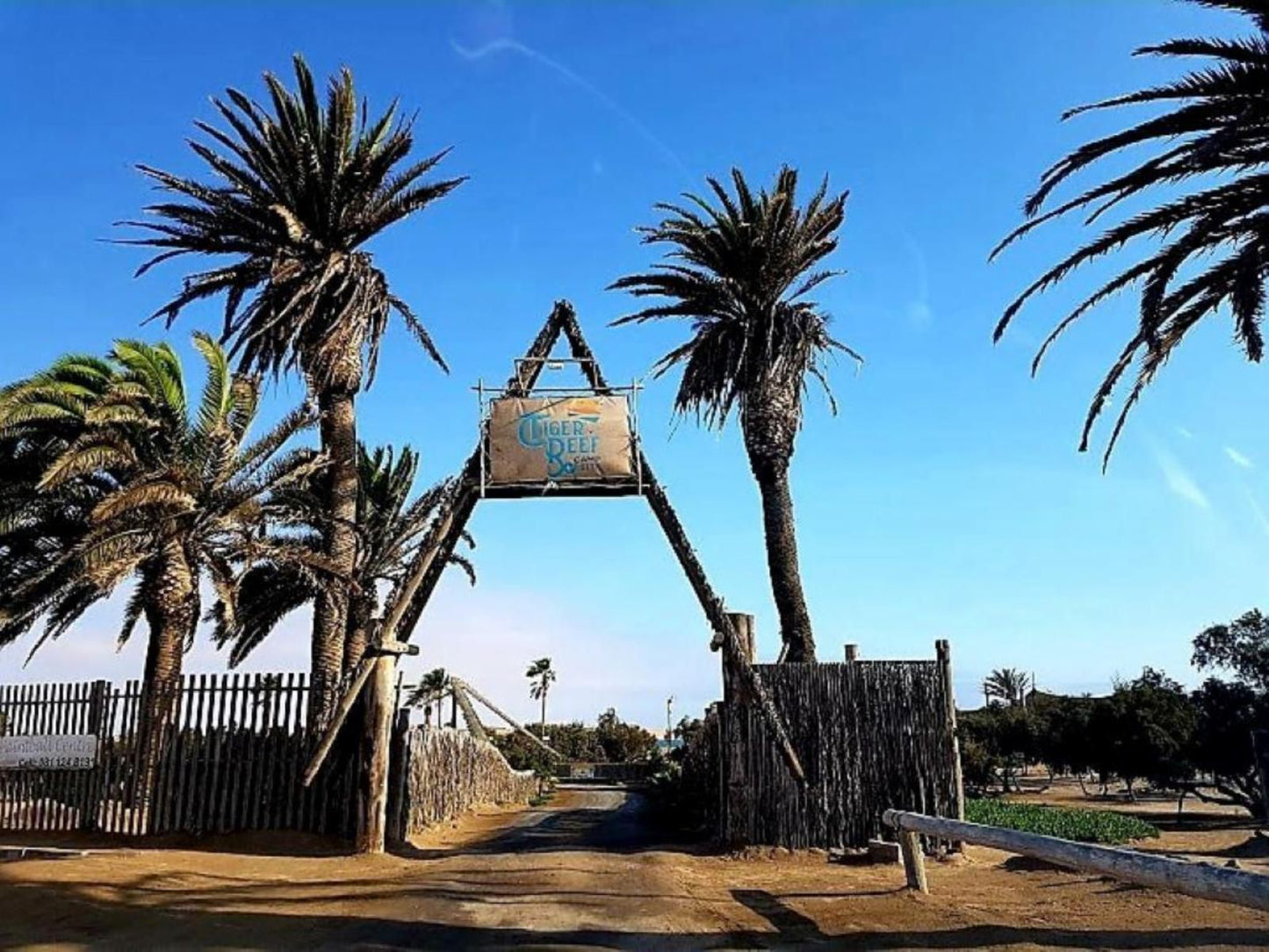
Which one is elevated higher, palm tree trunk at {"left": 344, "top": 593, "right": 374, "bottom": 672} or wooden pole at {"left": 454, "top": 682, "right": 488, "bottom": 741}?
palm tree trunk at {"left": 344, "top": 593, "right": 374, "bottom": 672}

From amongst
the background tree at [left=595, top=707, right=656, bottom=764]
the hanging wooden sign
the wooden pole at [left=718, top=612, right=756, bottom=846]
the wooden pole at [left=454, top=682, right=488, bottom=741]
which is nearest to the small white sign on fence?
the hanging wooden sign

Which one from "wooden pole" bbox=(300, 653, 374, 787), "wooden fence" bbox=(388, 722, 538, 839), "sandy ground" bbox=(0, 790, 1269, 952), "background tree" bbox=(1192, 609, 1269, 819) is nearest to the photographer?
"sandy ground" bbox=(0, 790, 1269, 952)

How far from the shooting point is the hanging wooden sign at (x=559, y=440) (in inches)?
615

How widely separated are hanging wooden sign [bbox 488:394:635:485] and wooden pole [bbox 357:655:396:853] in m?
3.29

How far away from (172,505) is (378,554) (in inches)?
440

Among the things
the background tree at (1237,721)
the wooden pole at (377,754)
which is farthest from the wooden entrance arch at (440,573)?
the background tree at (1237,721)

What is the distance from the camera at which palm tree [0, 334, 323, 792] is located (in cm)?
1667

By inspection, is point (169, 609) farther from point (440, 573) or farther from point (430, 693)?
point (430, 693)

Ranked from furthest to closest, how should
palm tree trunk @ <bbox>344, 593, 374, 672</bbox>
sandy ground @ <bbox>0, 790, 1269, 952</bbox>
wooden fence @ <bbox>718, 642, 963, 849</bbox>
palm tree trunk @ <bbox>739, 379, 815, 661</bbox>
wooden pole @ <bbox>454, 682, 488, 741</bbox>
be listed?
wooden pole @ <bbox>454, 682, 488, 741</bbox>
palm tree trunk @ <bbox>344, 593, 374, 672</bbox>
palm tree trunk @ <bbox>739, 379, 815, 661</bbox>
wooden fence @ <bbox>718, 642, 963, 849</bbox>
sandy ground @ <bbox>0, 790, 1269, 952</bbox>

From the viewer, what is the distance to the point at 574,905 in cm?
934

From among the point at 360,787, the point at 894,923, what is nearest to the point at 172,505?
the point at 360,787

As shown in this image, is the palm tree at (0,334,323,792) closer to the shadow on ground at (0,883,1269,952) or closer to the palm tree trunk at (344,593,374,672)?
the palm tree trunk at (344,593,374,672)

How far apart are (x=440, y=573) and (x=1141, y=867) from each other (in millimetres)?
11395

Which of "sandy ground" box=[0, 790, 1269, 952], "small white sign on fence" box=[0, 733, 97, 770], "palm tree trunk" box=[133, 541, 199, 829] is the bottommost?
"sandy ground" box=[0, 790, 1269, 952]
